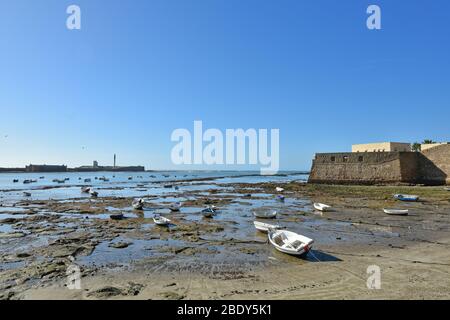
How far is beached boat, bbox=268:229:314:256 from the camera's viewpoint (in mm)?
11703

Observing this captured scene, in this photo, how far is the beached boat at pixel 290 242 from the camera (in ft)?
38.4

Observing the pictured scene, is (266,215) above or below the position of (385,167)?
below

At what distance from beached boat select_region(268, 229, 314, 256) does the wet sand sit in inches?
12.5

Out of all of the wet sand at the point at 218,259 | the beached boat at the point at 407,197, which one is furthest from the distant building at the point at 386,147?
the wet sand at the point at 218,259

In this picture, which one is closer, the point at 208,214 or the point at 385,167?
the point at 208,214

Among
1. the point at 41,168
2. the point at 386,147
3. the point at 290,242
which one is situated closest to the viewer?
the point at 290,242

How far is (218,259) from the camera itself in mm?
12070

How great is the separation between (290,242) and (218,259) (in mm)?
3167

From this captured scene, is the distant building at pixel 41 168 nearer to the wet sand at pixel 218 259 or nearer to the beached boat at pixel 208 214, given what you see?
the wet sand at pixel 218 259

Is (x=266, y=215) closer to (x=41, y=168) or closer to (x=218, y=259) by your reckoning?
(x=218, y=259)

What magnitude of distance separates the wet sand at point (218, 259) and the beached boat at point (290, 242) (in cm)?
32

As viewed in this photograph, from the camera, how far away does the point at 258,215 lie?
22.3 m

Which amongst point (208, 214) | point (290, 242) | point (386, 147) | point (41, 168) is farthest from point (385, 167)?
point (41, 168)

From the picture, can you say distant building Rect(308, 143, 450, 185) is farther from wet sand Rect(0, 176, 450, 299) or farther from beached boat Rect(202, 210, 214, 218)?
beached boat Rect(202, 210, 214, 218)
